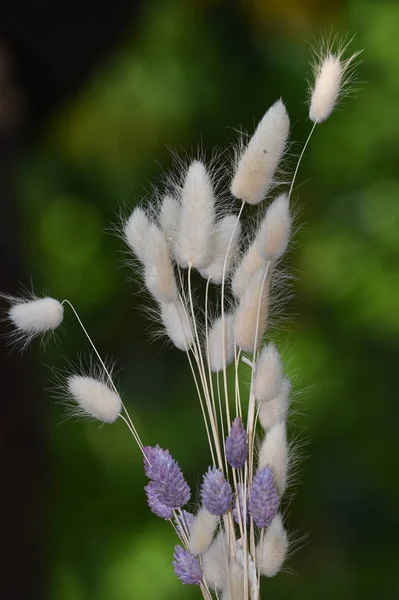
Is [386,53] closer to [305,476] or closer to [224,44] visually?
[224,44]

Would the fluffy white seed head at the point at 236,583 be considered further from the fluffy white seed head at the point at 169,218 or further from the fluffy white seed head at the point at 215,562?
the fluffy white seed head at the point at 169,218

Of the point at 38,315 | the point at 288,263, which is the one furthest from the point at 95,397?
the point at 288,263

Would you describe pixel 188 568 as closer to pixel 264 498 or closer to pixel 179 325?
pixel 264 498

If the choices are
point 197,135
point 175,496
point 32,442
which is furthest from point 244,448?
point 197,135

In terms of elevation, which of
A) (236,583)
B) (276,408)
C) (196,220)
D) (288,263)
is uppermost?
(288,263)

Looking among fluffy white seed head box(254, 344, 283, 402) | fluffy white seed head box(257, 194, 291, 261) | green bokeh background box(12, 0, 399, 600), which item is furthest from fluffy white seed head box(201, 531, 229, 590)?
green bokeh background box(12, 0, 399, 600)

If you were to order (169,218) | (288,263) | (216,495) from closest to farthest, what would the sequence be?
1. (216,495)
2. (169,218)
3. (288,263)

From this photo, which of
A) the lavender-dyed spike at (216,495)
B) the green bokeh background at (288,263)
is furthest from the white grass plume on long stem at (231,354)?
the green bokeh background at (288,263)
